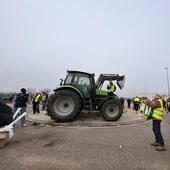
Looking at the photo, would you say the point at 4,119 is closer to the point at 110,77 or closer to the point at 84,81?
the point at 84,81

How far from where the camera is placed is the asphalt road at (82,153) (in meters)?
4.42

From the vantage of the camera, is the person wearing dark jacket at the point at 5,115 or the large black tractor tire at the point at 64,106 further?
the large black tractor tire at the point at 64,106

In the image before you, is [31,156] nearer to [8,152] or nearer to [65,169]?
[8,152]

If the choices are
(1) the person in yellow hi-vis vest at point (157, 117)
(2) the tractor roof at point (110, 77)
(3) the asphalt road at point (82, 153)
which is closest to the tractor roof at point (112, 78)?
(2) the tractor roof at point (110, 77)

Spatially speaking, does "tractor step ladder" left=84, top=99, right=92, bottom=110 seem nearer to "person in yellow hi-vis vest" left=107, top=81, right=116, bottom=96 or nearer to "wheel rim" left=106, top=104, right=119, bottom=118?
"wheel rim" left=106, top=104, right=119, bottom=118

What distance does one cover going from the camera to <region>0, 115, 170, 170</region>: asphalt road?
4.42m

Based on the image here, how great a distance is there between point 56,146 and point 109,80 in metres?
7.09

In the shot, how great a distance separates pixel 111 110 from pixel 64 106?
95.8 inches

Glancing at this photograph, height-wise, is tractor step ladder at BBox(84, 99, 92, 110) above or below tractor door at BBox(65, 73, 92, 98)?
below

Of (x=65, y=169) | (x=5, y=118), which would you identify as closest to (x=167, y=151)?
(x=65, y=169)

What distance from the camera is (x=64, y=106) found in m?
10.4

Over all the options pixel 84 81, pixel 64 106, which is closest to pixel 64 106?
pixel 64 106

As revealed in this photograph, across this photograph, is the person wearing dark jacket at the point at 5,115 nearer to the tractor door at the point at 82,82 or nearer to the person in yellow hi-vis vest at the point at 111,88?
the tractor door at the point at 82,82

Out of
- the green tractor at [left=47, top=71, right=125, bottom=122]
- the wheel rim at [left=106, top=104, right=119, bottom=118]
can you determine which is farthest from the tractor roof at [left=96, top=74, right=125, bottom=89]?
the wheel rim at [left=106, top=104, right=119, bottom=118]
